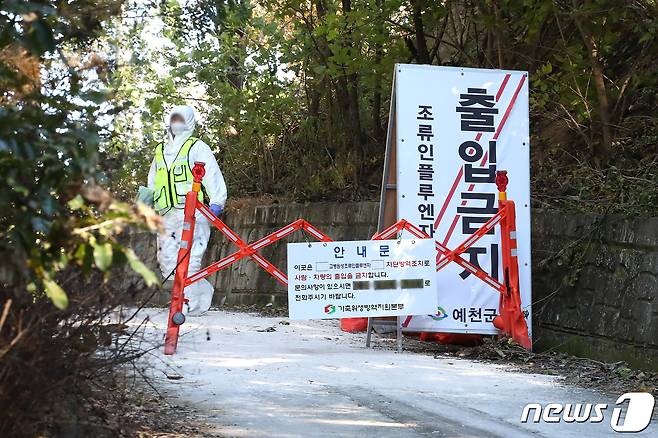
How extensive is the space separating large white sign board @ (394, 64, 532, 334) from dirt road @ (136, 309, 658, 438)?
83cm

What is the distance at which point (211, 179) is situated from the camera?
12.0m

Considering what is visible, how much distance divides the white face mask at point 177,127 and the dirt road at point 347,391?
3127 millimetres

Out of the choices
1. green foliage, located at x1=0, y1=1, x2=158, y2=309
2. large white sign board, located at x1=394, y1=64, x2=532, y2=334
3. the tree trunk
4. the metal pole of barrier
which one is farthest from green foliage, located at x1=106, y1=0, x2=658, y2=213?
green foliage, located at x1=0, y1=1, x2=158, y2=309

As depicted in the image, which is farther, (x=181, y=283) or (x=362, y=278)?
(x=362, y=278)

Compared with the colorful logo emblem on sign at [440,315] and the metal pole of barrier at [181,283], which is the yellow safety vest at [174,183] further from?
the colorful logo emblem on sign at [440,315]

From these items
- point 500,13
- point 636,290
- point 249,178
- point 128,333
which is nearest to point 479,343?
point 636,290

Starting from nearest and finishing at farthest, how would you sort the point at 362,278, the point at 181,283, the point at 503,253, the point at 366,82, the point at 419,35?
the point at 181,283 < the point at 362,278 < the point at 503,253 < the point at 366,82 < the point at 419,35

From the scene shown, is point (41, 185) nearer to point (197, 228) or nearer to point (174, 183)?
point (174, 183)

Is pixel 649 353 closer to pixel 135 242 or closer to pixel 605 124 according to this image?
pixel 605 124

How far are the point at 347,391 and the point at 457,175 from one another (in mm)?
3434

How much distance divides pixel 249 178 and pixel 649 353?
11.0 m

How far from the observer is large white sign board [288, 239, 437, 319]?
9.36 meters

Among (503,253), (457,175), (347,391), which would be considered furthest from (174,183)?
(347,391)

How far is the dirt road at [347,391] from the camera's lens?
5.94 metres
